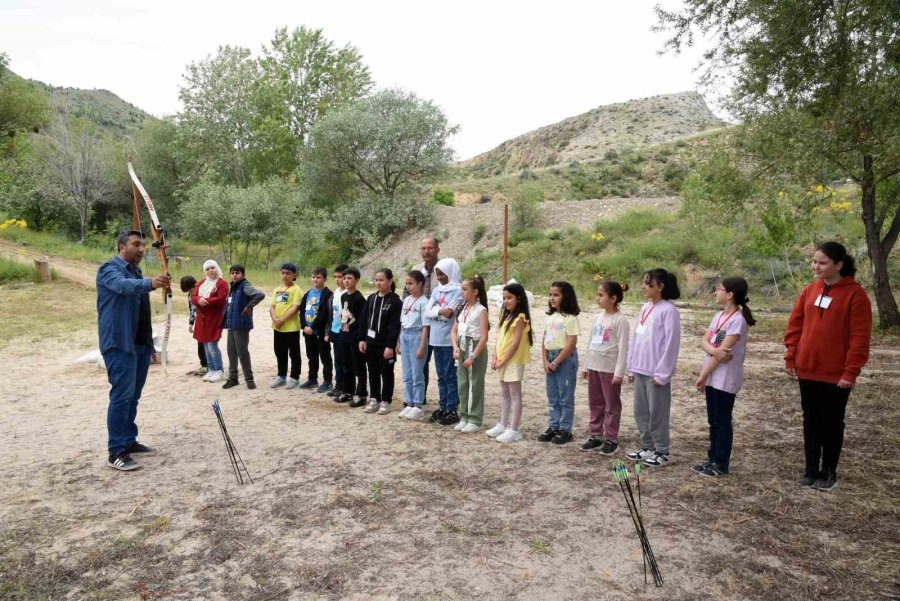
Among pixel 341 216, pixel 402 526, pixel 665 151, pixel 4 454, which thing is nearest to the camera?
pixel 402 526

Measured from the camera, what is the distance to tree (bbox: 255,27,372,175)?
34.9 m

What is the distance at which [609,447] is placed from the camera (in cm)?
544

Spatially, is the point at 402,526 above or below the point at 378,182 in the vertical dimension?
below

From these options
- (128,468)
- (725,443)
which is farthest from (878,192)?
(128,468)

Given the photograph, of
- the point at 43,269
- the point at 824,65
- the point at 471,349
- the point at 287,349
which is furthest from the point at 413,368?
the point at 43,269

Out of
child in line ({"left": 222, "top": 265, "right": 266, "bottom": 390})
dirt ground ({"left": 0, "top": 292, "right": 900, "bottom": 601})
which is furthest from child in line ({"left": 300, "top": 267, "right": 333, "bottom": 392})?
Answer: dirt ground ({"left": 0, "top": 292, "right": 900, "bottom": 601})

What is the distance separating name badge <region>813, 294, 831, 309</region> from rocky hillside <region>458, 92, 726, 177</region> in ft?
137

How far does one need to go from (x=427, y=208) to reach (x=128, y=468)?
937 inches

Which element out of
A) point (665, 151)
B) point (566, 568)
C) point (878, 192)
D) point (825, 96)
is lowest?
point (566, 568)

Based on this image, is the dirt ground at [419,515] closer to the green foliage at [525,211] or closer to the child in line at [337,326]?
the child in line at [337,326]

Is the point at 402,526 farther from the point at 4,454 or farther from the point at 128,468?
the point at 4,454

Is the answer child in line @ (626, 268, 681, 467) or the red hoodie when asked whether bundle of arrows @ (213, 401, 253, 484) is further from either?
the red hoodie

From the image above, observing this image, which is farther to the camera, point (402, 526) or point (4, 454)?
point (4, 454)

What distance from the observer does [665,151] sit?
120 ft
